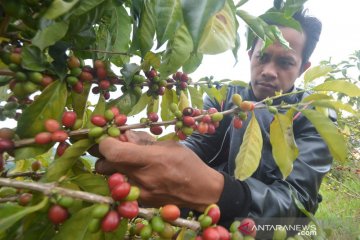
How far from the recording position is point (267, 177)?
2.06 meters

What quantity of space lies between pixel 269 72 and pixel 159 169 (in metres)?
1.61

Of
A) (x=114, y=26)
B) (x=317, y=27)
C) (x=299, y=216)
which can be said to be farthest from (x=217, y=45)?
(x=317, y=27)

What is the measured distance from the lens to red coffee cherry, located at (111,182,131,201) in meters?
0.88

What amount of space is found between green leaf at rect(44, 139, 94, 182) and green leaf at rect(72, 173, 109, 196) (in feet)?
Answer: 0.16

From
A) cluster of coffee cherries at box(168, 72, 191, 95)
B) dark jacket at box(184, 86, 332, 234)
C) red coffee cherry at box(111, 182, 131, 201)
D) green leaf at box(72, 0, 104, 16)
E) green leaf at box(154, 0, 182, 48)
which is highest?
green leaf at box(72, 0, 104, 16)

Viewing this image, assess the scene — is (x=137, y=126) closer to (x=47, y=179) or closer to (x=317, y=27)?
(x=47, y=179)

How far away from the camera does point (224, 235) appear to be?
100cm

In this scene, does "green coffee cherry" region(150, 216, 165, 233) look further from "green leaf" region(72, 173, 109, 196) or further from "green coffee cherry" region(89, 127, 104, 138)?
"green coffee cherry" region(89, 127, 104, 138)

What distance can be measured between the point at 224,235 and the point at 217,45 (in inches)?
22.4

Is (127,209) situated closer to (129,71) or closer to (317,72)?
(129,71)

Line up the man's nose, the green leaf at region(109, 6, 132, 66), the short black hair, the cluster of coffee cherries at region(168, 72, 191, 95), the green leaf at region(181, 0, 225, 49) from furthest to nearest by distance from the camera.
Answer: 1. the short black hair
2. the man's nose
3. the cluster of coffee cherries at region(168, 72, 191, 95)
4. the green leaf at region(109, 6, 132, 66)
5. the green leaf at region(181, 0, 225, 49)

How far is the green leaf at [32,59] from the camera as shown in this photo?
953mm

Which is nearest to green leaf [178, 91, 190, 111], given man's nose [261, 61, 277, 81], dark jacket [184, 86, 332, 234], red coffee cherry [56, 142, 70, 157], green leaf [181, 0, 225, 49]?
dark jacket [184, 86, 332, 234]

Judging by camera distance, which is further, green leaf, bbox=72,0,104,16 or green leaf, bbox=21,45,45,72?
green leaf, bbox=21,45,45,72
